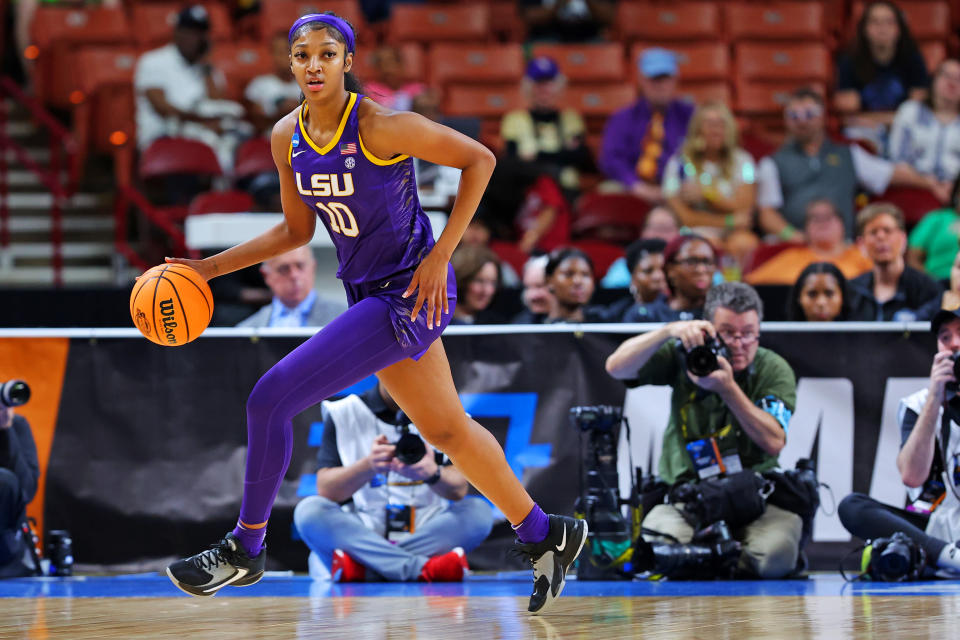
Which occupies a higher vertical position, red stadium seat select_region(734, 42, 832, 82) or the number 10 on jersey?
red stadium seat select_region(734, 42, 832, 82)

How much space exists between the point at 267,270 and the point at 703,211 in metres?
3.61

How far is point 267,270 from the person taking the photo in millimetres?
6961

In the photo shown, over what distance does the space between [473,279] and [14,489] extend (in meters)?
2.53

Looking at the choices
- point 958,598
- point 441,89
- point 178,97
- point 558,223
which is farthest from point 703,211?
point 958,598

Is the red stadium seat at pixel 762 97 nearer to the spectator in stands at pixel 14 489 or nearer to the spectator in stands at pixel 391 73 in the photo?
the spectator in stands at pixel 391 73

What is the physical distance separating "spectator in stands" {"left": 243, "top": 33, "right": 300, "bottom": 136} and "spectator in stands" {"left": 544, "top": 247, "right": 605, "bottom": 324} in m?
3.98

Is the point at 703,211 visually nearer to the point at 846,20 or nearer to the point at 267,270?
the point at 267,270

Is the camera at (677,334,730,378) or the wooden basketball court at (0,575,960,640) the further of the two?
the camera at (677,334,730,378)

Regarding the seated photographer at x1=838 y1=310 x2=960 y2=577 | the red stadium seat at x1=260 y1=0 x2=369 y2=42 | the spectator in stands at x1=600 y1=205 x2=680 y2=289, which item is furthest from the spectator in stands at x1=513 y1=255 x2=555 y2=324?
the red stadium seat at x1=260 y1=0 x2=369 y2=42

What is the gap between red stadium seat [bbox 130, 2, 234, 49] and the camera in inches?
472

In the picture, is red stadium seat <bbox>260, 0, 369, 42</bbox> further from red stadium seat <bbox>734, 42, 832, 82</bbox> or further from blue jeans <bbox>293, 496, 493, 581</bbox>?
blue jeans <bbox>293, 496, 493, 581</bbox>

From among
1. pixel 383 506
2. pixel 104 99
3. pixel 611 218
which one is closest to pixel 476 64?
pixel 611 218

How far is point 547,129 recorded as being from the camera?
10.5 m

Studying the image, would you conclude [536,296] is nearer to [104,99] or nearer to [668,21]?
[104,99]
